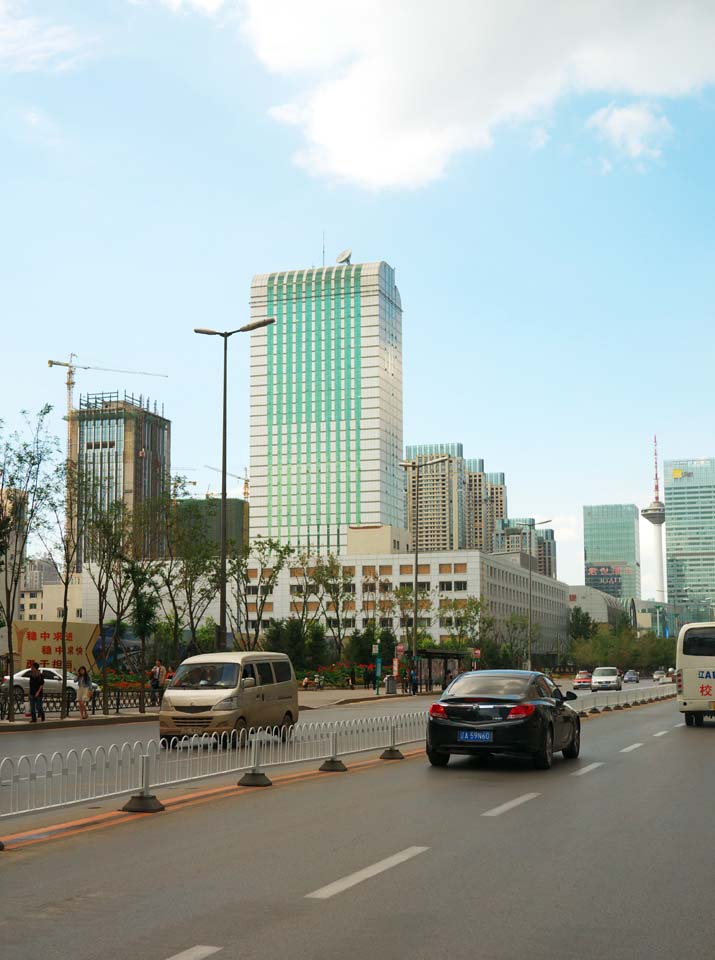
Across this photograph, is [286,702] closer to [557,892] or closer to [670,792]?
[670,792]

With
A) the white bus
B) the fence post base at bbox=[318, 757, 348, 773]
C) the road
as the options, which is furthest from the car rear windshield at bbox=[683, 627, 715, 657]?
the road

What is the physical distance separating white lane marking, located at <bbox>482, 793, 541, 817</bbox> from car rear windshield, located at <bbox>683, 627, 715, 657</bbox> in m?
16.0

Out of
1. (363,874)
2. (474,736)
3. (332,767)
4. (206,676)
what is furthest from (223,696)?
(363,874)

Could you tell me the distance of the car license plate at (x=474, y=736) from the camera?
16188 mm

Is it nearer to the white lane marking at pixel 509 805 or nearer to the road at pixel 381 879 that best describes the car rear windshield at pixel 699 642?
the road at pixel 381 879

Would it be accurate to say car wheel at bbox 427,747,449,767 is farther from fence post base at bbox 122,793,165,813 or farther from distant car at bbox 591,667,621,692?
distant car at bbox 591,667,621,692

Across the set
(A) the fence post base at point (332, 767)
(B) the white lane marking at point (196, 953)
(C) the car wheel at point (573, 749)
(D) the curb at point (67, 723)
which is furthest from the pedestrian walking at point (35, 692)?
(B) the white lane marking at point (196, 953)

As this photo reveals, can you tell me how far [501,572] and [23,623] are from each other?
9573cm

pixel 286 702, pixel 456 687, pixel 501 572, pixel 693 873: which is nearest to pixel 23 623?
pixel 286 702

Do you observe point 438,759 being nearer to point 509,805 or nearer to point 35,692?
point 509,805

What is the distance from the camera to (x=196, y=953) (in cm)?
608

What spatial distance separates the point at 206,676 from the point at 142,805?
9696 millimetres

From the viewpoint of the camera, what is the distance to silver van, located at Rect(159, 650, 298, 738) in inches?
814

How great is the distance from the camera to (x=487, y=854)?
30.2 feet
